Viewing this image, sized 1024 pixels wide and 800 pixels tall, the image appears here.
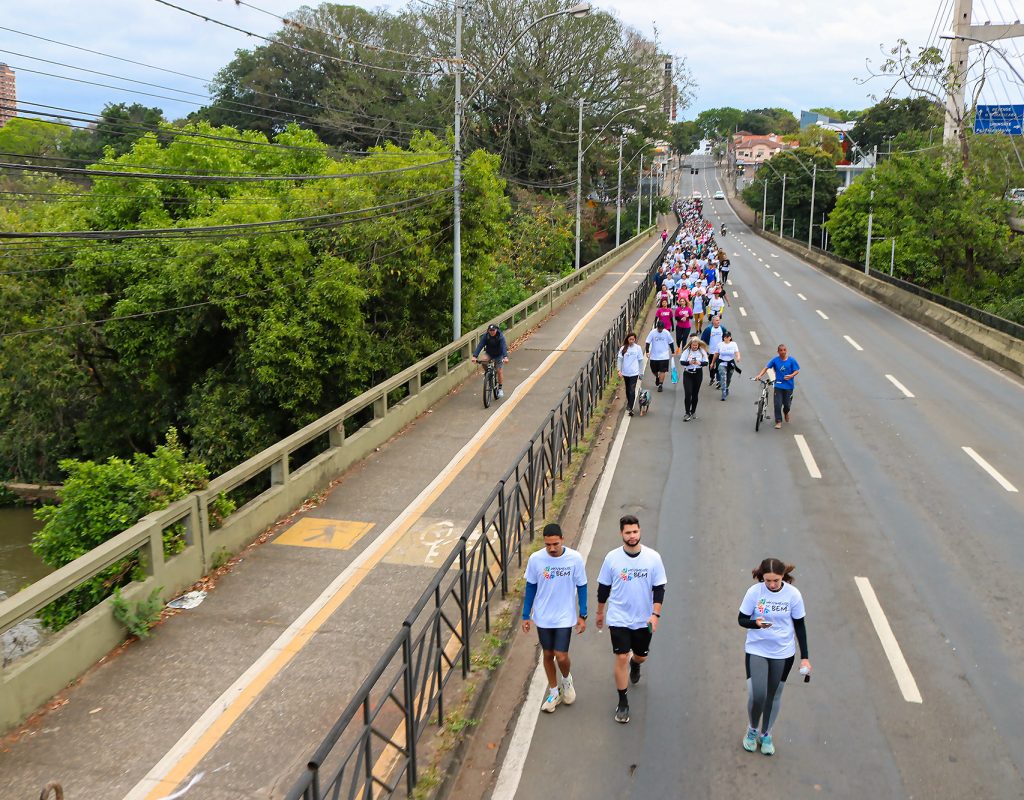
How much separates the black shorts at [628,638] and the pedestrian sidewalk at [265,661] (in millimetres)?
2216

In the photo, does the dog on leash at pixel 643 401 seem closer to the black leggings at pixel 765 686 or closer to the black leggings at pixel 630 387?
the black leggings at pixel 630 387

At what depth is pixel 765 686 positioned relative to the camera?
637 centimetres

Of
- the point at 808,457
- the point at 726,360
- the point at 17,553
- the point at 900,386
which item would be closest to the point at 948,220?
the point at 900,386

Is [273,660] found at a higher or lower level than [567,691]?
lower

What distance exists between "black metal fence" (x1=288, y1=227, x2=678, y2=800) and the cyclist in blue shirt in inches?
203

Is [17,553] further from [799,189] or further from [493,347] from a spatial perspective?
[799,189]

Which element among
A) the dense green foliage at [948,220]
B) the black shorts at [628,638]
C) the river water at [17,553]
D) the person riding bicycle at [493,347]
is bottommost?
the river water at [17,553]

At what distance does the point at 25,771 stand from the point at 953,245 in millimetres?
39169

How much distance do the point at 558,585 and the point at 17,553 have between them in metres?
22.1

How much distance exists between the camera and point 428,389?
57.9 ft

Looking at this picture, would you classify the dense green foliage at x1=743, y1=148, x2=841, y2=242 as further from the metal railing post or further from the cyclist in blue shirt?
the metal railing post

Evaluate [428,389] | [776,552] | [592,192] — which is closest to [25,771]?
[776,552]

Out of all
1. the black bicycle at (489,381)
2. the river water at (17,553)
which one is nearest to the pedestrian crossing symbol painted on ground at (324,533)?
the black bicycle at (489,381)

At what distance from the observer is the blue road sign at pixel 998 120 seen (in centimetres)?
4400
